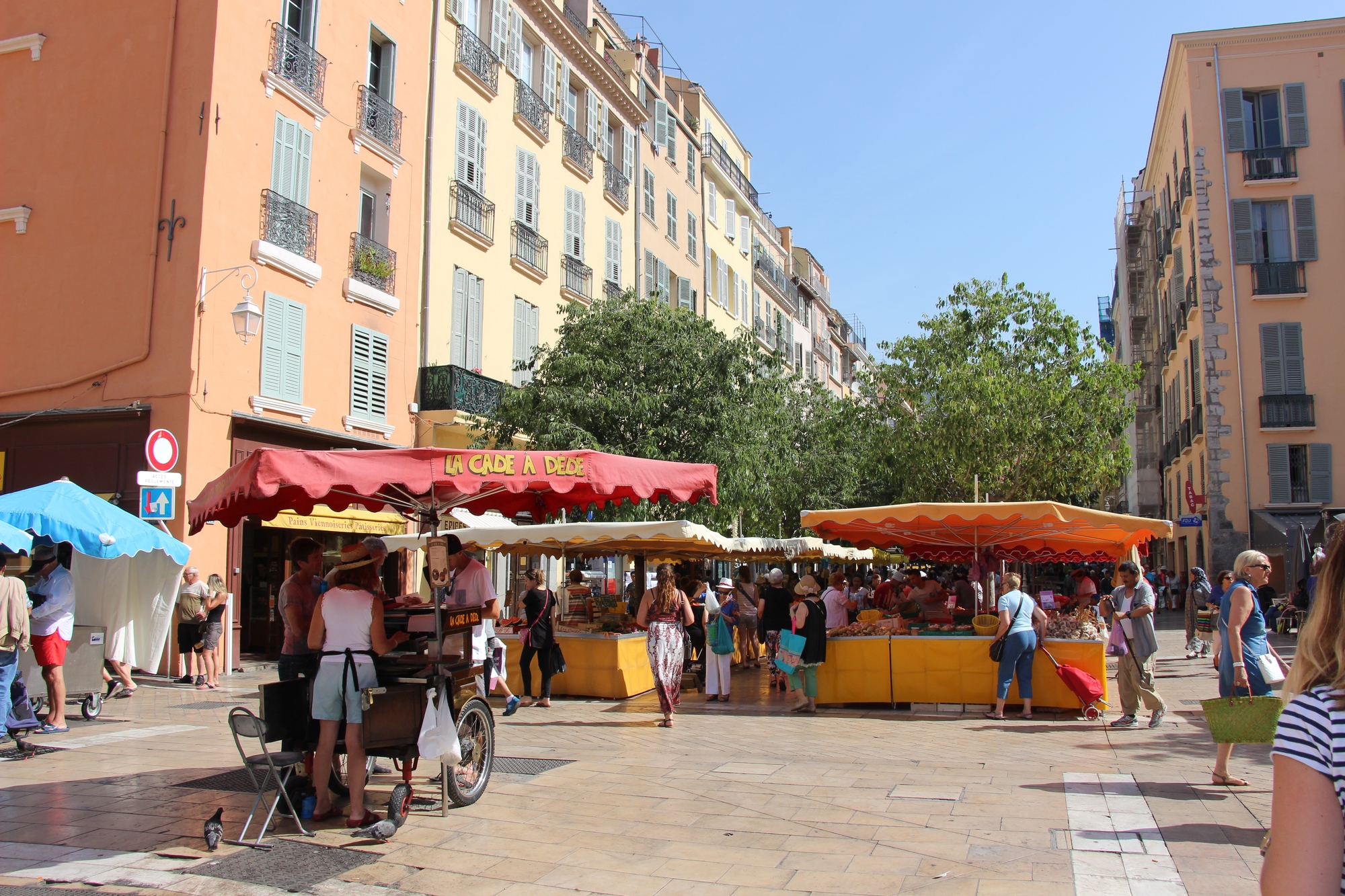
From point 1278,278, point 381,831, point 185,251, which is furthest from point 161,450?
point 1278,278

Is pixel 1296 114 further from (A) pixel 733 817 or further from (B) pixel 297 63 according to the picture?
(A) pixel 733 817

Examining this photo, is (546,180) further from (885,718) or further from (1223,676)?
(1223,676)

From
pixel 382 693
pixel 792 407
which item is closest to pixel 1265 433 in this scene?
pixel 792 407

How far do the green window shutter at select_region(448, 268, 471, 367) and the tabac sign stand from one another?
14.3 m

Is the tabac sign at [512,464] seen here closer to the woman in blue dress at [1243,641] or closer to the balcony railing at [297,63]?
the woman in blue dress at [1243,641]

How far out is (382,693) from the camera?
21.4ft

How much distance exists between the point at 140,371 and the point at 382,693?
11411mm

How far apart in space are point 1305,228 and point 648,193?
1863 cm

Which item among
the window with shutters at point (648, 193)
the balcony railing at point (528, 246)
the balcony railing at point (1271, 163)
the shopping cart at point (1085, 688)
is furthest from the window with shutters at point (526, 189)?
the balcony railing at point (1271, 163)

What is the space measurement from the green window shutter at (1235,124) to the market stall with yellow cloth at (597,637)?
2386 centimetres

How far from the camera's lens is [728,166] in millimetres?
41438

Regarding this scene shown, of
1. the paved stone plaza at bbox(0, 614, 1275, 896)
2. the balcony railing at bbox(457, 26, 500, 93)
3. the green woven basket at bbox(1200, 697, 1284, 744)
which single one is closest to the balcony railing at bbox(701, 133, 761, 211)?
the balcony railing at bbox(457, 26, 500, 93)

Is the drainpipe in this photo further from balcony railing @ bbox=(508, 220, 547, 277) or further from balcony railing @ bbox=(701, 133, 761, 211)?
balcony railing @ bbox=(508, 220, 547, 277)

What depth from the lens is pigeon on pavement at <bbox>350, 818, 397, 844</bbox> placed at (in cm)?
619
